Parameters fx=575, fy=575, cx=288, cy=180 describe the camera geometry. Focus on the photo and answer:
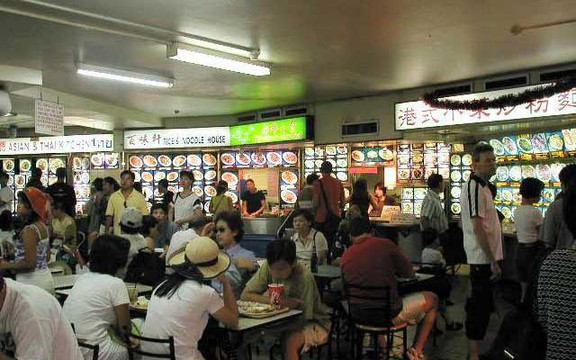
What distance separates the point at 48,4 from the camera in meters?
5.61

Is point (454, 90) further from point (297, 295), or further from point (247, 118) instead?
point (297, 295)

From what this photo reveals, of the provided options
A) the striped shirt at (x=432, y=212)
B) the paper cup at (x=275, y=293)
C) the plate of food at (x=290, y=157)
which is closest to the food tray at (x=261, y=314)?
the paper cup at (x=275, y=293)

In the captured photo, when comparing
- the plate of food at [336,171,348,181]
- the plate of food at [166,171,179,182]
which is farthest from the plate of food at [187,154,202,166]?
the plate of food at [336,171,348,181]

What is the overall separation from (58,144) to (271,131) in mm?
6816

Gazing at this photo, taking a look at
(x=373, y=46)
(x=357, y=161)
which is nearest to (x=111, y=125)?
(x=357, y=161)

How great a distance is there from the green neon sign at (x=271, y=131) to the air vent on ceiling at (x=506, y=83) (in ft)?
12.4

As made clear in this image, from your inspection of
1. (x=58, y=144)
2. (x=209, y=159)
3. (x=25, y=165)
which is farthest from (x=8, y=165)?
(x=209, y=159)

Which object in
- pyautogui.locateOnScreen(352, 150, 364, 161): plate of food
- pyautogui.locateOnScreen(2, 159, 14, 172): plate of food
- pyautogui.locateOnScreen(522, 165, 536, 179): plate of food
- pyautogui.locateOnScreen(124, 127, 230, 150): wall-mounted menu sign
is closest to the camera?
pyautogui.locateOnScreen(522, 165, 536, 179): plate of food

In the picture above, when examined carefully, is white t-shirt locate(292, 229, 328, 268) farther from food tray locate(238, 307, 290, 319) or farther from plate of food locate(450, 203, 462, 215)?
plate of food locate(450, 203, 462, 215)

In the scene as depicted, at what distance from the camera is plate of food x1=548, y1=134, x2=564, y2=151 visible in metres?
9.16

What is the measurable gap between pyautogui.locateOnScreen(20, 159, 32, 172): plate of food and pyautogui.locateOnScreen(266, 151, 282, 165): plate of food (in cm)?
810

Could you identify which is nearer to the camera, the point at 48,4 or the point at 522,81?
the point at 48,4

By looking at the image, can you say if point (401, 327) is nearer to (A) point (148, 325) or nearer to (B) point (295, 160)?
(A) point (148, 325)

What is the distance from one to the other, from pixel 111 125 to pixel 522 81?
966 centimetres
